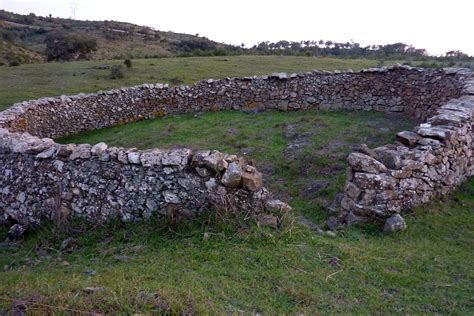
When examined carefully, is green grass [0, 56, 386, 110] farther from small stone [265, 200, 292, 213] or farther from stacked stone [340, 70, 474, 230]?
stacked stone [340, 70, 474, 230]

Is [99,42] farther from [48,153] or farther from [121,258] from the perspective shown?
[121,258]

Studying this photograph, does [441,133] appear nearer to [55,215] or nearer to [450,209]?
[450,209]

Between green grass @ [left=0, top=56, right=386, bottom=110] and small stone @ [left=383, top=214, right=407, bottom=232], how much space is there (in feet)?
43.2

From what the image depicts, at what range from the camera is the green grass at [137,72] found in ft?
59.9

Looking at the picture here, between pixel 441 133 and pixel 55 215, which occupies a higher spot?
pixel 441 133

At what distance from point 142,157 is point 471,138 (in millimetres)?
6076

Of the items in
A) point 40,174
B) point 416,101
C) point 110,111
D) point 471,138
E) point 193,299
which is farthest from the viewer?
point 110,111

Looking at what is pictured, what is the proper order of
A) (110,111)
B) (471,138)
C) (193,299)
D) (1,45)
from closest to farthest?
1. (193,299)
2. (471,138)
3. (110,111)
4. (1,45)

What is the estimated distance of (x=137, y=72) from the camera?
21688mm

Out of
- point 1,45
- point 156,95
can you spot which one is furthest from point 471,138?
point 1,45

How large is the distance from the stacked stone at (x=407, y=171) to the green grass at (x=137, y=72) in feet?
41.2

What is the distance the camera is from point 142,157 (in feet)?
20.5

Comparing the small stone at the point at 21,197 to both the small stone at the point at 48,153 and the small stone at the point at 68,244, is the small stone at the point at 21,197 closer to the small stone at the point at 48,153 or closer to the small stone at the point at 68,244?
the small stone at the point at 48,153

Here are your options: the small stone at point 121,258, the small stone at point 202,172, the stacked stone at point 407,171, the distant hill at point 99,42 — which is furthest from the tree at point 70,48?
the small stone at point 121,258
